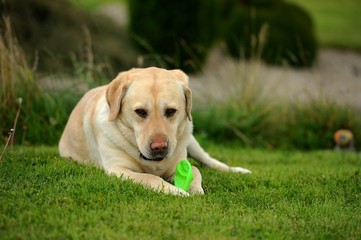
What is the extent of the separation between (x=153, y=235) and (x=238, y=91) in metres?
5.67

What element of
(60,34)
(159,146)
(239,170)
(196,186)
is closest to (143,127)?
(159,146)

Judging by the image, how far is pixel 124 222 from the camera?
12.7 feet

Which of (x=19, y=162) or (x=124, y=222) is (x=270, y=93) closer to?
(x=19, y=162)

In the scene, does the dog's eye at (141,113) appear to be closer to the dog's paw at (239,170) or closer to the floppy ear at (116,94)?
the floppy ear at (116,94)

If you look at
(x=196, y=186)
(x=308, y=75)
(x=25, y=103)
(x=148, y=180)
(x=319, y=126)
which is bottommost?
(x=308, y=75)

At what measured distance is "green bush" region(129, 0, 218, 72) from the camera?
12.7 metres

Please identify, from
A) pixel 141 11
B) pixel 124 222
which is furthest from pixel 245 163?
pixel 141 11

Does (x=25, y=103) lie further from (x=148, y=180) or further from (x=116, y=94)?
(x=148, y=180)

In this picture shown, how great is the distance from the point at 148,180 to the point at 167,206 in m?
0.55

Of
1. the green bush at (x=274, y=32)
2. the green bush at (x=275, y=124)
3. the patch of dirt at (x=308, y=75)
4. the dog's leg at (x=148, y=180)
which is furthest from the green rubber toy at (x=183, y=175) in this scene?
the green bush at (x=274, y=32)

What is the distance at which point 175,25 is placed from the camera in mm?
12781

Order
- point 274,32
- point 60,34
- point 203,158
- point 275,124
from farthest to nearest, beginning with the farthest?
point 274,32 → point 60,34 → point 275,124 → point 203,158

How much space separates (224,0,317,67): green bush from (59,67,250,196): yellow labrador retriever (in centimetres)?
869

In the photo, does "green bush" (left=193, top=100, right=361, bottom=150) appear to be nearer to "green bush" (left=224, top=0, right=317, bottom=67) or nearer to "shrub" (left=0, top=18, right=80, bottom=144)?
"shrub" (left=0, top=18, right=80, bottom=144)
